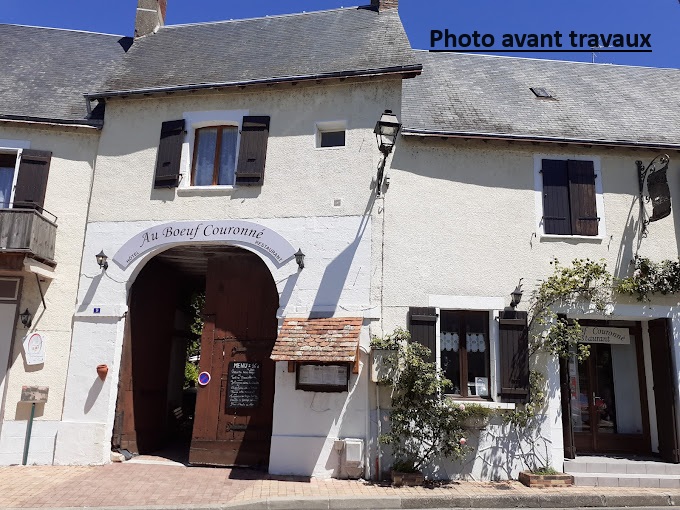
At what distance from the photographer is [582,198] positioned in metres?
9.24

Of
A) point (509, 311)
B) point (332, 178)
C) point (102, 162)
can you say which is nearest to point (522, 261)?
point (509, 311)

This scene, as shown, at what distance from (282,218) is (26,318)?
4.65 metres

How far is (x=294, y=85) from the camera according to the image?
9656 millimetres

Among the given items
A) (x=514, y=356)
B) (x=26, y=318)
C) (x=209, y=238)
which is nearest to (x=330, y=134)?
(x=209, y=238)

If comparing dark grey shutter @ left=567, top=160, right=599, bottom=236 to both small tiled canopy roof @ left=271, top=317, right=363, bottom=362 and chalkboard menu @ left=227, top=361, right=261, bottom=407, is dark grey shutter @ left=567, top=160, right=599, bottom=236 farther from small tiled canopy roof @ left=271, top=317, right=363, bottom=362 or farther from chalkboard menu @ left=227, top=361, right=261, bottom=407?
chalkboard menu @ left=227, top=361, right=261, bottom=407

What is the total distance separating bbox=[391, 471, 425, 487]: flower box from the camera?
25.5 ft

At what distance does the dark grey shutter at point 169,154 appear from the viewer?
957 cm

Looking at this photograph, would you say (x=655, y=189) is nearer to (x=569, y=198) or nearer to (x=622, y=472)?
(x=569, y=198)

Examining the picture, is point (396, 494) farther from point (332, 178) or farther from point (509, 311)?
point (332, 178)

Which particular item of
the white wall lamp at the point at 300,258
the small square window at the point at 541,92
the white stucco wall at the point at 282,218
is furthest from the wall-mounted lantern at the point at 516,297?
the small square window at the point at 541,92

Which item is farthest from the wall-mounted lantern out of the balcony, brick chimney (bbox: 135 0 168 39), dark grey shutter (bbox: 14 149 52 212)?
brick chimney (bbox: 135 0 168 39)

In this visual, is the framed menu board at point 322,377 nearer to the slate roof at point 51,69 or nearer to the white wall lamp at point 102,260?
the white wall lamp at point 102,260

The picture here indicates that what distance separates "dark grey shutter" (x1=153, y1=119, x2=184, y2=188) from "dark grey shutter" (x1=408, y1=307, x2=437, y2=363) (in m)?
4.73

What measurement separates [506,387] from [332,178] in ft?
14.4
